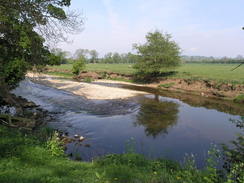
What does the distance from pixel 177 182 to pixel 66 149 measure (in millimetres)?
5697

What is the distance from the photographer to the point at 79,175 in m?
4.87

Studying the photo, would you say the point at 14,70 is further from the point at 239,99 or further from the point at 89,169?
the point at 239,99

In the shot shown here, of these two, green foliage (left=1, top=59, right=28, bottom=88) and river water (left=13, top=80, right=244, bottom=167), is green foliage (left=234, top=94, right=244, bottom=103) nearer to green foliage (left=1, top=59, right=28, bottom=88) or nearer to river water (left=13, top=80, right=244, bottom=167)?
river water (left=13, top=80, right=244, bottom=167)

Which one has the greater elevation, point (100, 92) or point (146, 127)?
point (100, 92)

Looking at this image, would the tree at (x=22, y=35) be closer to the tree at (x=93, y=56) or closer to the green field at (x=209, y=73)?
the green field at (x=209, y=73)

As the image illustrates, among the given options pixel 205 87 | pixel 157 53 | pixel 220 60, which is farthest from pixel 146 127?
pixel 220 60

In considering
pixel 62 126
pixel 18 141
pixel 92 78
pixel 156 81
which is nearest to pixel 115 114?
pixel 62 126

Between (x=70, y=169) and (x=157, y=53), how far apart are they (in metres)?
31.1

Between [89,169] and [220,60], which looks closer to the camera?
[89,169]

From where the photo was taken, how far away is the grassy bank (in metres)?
4.32

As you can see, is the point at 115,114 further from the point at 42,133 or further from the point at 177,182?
the point at 177,182

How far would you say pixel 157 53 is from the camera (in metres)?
33.7

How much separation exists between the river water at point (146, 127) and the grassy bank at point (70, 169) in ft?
4.90

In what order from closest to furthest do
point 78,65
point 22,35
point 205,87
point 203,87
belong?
point 22,35, point 205,87, point 203,87, point 78,65
